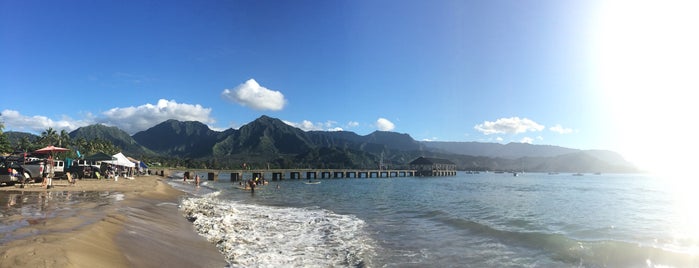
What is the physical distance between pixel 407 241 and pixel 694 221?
62.4 feet

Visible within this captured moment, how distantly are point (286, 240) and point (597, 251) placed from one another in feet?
34.4

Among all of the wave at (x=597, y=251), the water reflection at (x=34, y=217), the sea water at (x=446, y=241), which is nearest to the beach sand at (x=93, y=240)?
the water reflection at (x=34, y=217)

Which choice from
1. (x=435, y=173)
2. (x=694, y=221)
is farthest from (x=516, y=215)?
(x=435, y=173)

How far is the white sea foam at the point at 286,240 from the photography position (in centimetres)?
1020

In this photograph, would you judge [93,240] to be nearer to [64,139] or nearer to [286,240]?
[286,240]

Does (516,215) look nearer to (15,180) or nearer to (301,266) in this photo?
(301,266)

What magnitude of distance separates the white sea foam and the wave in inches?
232

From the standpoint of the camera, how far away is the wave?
11.3m

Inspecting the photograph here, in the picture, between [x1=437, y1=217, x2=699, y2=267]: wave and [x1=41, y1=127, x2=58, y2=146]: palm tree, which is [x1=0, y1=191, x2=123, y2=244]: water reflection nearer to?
[x1=437, y1=217, x2=699, y2=267]: wave

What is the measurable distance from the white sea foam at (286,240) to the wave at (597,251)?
589 centimetres

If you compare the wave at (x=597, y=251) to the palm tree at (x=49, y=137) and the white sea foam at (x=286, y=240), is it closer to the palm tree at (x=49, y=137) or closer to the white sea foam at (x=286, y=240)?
the white sea foam at (x=286, y=240)

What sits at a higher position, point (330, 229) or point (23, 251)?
point (23, 251)

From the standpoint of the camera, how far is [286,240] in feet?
42.8

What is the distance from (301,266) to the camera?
9.59 meters
